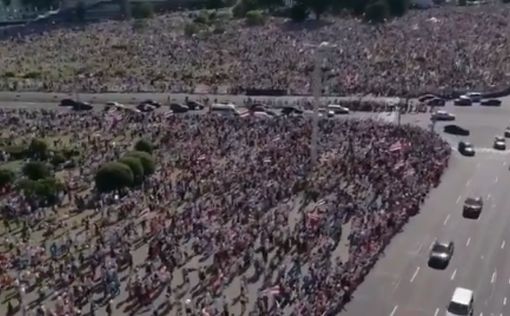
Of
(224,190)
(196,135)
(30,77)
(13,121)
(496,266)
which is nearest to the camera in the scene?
(496,266)

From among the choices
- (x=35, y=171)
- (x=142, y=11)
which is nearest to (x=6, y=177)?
(x=35, y=171)

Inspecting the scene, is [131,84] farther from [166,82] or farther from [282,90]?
[282,90]

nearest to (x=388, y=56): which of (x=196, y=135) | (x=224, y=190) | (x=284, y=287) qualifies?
(x=196, y=135)

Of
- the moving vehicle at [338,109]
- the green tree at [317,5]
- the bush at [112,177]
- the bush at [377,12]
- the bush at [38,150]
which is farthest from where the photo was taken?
the bush at [377,12]

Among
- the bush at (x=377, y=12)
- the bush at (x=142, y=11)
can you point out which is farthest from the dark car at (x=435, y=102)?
the bush at (x=142, y=11)

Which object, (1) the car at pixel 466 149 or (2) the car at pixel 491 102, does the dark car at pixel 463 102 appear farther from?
(1) the car at pixel 466 149

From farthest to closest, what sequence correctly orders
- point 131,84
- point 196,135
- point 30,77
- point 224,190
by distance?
point 30,77
point 131,84
point 196,135
point 224,190
